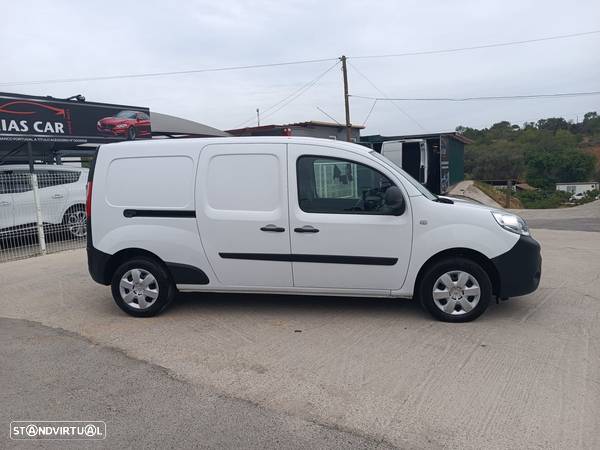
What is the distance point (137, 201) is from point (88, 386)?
2.04 metres

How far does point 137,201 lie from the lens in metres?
4.93

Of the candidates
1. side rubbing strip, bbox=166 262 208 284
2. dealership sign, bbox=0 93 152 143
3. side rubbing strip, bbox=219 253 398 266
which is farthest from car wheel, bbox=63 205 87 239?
side rubbing strip, bbox=219 253 398 266

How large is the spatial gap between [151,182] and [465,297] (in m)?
3.38

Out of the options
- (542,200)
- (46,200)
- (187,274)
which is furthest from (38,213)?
(542,200)

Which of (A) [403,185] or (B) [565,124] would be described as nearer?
(A) [403,185]

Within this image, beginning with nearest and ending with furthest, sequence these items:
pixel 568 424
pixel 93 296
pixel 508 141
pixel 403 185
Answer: pixel 568 424 → pixel 403 185 → pixel 93 296 → pixel 508 141

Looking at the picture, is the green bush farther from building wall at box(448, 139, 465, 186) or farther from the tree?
the tree

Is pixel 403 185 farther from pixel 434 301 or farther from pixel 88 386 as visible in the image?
→ pixel 88 386

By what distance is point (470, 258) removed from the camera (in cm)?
459

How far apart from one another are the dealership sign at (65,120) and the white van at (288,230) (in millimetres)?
7443

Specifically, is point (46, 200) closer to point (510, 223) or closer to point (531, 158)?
point (510, 223)

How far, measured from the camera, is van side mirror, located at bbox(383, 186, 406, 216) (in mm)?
4441

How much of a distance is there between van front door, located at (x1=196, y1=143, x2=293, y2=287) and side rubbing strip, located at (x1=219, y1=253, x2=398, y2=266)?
0.4 inches

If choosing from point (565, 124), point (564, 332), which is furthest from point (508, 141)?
point (564, 332)
